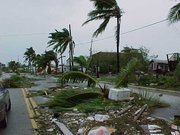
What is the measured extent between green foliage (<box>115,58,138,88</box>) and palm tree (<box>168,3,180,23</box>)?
4924 millimetres

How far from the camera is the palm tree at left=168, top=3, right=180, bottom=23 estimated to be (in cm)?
1555

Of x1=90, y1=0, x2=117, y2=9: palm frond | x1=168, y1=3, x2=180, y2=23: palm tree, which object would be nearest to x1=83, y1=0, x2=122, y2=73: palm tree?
x1=90, y1=0, x2=117, y2=9: palm frond

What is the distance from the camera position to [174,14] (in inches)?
621

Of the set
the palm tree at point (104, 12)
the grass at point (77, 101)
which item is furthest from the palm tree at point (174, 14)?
the palm tree at point (104, 12)

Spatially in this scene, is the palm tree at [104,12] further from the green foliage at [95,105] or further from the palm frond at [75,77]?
the green foliage at [95,105]

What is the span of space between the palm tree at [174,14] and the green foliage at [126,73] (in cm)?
492

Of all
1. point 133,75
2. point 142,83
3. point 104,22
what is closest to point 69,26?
point 104,22

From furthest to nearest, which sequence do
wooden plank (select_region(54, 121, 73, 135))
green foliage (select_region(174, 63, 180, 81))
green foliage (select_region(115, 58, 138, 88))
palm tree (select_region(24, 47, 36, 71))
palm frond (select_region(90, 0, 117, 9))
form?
palm tree (select_region(24, 47, 36, 71)) < palm frond (select_region(90, 0, 117, 9)) < green foliage (select_region(174, 63, 180, 81)) < green foliage (select_region(115, 58, 138, 88)) < wooden plank (select_region(54, 121, 73, 135))

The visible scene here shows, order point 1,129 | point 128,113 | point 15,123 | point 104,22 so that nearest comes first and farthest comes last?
point 1,129, point 15,123, point 128,113, point 104,22

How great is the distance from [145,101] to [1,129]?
20.6 ft

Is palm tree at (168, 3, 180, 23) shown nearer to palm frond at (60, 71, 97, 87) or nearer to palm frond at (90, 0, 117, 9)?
palm frond at (60, 71, 97, 87)

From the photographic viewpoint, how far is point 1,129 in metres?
8.05

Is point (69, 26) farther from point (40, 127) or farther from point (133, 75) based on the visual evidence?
point (40, 127)

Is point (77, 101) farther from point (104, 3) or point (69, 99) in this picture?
point (104, 3)
